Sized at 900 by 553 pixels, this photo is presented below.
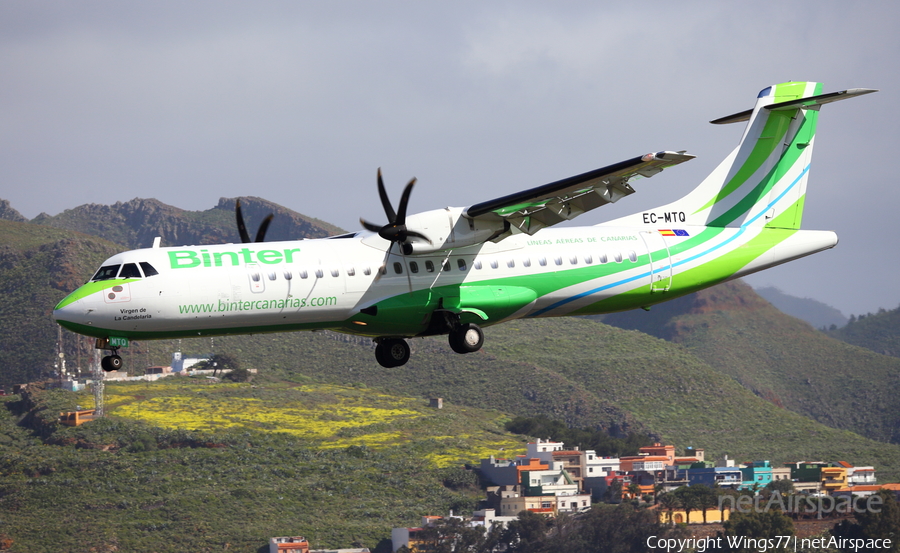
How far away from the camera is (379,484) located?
121 m

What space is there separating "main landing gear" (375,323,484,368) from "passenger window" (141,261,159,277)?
6.84 m

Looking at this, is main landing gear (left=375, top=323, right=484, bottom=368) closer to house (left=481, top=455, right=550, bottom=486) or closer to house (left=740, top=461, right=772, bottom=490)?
house (left=481, top=455, right=550, bottom=486)

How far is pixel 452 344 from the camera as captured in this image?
33.3m

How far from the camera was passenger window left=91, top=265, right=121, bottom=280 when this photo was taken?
1160 inches

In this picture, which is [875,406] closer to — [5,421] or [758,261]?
[5,421]

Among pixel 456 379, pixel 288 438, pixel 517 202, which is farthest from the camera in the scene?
pixel 456 379

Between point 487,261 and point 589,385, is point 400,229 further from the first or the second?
point 589,385

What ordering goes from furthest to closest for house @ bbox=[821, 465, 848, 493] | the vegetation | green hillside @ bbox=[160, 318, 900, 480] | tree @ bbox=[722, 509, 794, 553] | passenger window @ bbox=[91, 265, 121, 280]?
green hillside @ bbox=[160, 318, 900, 480], house @ bbox=[821, 465, 848, 493], the vegetation, tree @ bbox=[722, 509, 794, 553], passenger window @ bbox=[91, 265, 121, 280]

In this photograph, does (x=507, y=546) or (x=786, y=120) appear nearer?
(x=786, y=120)

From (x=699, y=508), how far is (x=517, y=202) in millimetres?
97260

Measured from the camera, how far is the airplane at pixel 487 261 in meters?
29.7

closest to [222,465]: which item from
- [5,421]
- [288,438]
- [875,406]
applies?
[288,438]

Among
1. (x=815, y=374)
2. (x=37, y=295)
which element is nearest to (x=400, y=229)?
(x=37, y=295)

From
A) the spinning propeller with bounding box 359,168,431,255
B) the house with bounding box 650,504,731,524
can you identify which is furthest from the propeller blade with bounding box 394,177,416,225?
the house with bounding box 650,504,731,524
